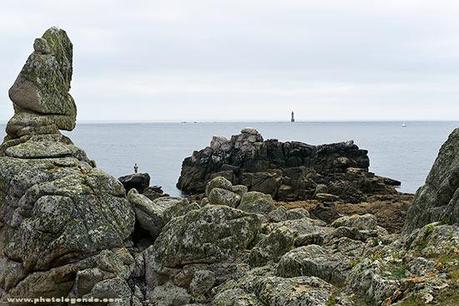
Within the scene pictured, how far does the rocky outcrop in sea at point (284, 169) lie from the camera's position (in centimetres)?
7088

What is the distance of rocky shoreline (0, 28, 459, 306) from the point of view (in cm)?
1390

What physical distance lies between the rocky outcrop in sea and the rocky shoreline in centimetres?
3948

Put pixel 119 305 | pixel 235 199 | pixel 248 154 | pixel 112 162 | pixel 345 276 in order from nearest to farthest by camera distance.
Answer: pixel 345 276, pixel 119 305, pixel 235 199, pixel 248 154, pixel 112 162

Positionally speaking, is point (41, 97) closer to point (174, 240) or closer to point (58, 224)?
point (58, 224)

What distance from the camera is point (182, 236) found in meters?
22.1

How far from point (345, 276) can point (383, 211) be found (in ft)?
125

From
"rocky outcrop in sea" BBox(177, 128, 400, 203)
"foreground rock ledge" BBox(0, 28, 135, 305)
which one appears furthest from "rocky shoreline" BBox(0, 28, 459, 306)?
"rocky outcrop in sea" BBox(177, 128, 400, 203)

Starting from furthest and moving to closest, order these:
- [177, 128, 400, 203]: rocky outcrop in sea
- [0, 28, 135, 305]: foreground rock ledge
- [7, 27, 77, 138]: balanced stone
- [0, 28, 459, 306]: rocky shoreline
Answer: [177, 128, 400, 203]: rocky outcrop in sea
[7, 27, 77, 138]: balanced stone
[0, 28, 135, 305]: foreground rock ledge
[0, 28, 459, 306]: rocky shoreline

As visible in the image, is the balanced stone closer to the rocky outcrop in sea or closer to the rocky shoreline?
the rocky shoreline

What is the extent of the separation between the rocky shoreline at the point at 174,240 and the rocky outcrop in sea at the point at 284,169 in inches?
1554

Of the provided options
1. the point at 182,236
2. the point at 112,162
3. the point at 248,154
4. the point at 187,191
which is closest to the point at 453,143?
the point at 182,236

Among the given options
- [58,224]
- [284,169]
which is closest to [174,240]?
[58,224]

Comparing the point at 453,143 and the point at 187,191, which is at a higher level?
the point at 453,143

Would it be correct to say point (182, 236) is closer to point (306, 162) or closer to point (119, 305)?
point (119, 305)
